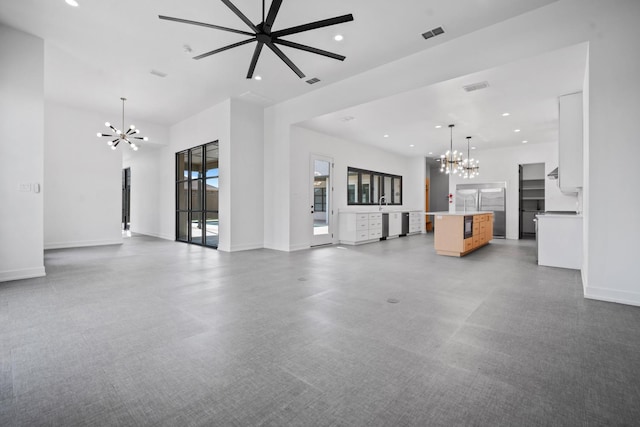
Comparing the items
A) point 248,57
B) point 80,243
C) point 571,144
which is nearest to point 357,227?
point 571,144

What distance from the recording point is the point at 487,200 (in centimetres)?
1006

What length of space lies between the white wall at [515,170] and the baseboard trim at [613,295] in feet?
21.8

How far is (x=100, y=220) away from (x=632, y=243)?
427 inches

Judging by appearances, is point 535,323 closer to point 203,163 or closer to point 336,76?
point 336,76

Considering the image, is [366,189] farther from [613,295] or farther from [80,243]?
[80,243]

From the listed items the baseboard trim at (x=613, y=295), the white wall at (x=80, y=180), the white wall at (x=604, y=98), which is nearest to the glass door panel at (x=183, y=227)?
the white wall at (x=80, y=180)

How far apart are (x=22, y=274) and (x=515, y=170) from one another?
1230 cm

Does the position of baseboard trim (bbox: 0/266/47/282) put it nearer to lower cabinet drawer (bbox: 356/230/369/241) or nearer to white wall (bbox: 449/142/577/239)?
lower cabinet drawer (bbox: 356/230/369/241)

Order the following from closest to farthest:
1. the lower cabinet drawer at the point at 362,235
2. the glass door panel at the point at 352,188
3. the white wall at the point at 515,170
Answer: the lower cabinet drawer at the point at 362,235
the white wall at the point at 515,170
the glass door panel at the point at 352,188

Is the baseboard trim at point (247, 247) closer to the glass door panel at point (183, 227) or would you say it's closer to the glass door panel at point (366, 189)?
the glass door panel at point (183, 227)

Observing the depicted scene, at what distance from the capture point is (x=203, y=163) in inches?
312

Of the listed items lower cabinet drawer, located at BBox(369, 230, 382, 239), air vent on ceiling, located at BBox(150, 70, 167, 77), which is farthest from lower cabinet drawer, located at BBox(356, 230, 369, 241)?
air vent on ceiling, located at BBox(150, 70, 167, 77)

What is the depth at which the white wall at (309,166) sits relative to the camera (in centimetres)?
714

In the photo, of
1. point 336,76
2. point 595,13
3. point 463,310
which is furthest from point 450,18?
point 463,310
